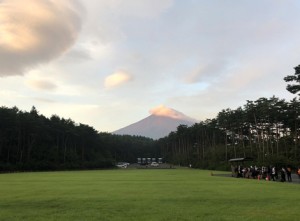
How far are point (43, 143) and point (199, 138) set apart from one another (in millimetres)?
53675

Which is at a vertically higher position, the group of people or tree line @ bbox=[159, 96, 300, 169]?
tree line @ bbox=[159, 96, 300, 169]

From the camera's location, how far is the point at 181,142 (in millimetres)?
147625

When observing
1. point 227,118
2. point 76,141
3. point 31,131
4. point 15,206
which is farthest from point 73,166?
point 15,206

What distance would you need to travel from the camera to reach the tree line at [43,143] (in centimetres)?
8206

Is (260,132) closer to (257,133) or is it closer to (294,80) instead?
(257,133)

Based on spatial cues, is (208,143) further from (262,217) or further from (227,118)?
(262,217)

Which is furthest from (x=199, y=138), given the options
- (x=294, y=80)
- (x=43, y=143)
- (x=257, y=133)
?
(x=294, y=80)

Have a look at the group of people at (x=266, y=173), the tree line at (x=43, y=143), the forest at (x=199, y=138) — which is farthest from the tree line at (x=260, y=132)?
the tree line at (x=43, y=143)

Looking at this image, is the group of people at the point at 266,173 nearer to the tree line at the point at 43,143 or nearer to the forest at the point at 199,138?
the forest at the point at 199,138

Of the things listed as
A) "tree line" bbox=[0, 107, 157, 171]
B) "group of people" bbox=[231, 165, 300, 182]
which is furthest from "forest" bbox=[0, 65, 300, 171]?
"group of people" bbox=[231, 165, 300, 182]

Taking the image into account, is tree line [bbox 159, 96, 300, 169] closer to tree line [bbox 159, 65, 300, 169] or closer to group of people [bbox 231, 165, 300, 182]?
tree line [bbox 159, 65, 300, 169]

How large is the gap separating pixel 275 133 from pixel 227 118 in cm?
1168

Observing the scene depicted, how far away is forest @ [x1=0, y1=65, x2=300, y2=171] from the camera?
6538cm

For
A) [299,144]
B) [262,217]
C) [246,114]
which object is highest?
[246,114]
